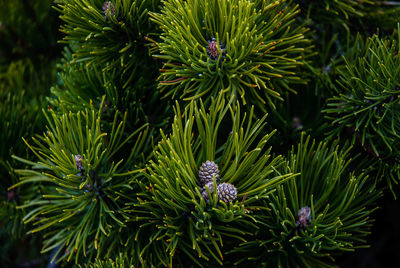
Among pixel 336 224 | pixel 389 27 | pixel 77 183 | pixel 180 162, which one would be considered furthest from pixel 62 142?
pixel 389 27

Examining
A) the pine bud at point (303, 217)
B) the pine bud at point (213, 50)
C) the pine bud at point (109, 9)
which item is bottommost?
the pine bud at point (303, 217)

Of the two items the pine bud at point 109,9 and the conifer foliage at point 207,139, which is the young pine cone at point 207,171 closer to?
the conifer foliage at point 207,139

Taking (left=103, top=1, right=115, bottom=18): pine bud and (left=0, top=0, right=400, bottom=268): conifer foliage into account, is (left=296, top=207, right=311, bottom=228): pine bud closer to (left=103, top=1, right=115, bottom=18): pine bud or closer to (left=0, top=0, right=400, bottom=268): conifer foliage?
(left=0, top=0, right=400, bottom=268): conifer foliage

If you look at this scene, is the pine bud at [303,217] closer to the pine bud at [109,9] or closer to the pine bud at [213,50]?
the pine bud at [213,50]

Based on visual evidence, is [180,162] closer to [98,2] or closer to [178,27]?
[178,27]

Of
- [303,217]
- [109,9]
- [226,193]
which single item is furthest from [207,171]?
[109,9]

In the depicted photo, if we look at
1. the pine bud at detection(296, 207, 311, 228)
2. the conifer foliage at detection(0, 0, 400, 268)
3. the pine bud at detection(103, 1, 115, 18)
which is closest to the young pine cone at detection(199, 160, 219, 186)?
the conifer foliage at detection(0, 0, 400, 268)

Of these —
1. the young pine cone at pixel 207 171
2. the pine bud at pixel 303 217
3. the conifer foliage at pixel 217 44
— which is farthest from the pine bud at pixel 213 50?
the pine bud at pixel 303 217

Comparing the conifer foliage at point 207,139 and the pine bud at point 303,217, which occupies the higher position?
the conifer foliage at point 207,139
